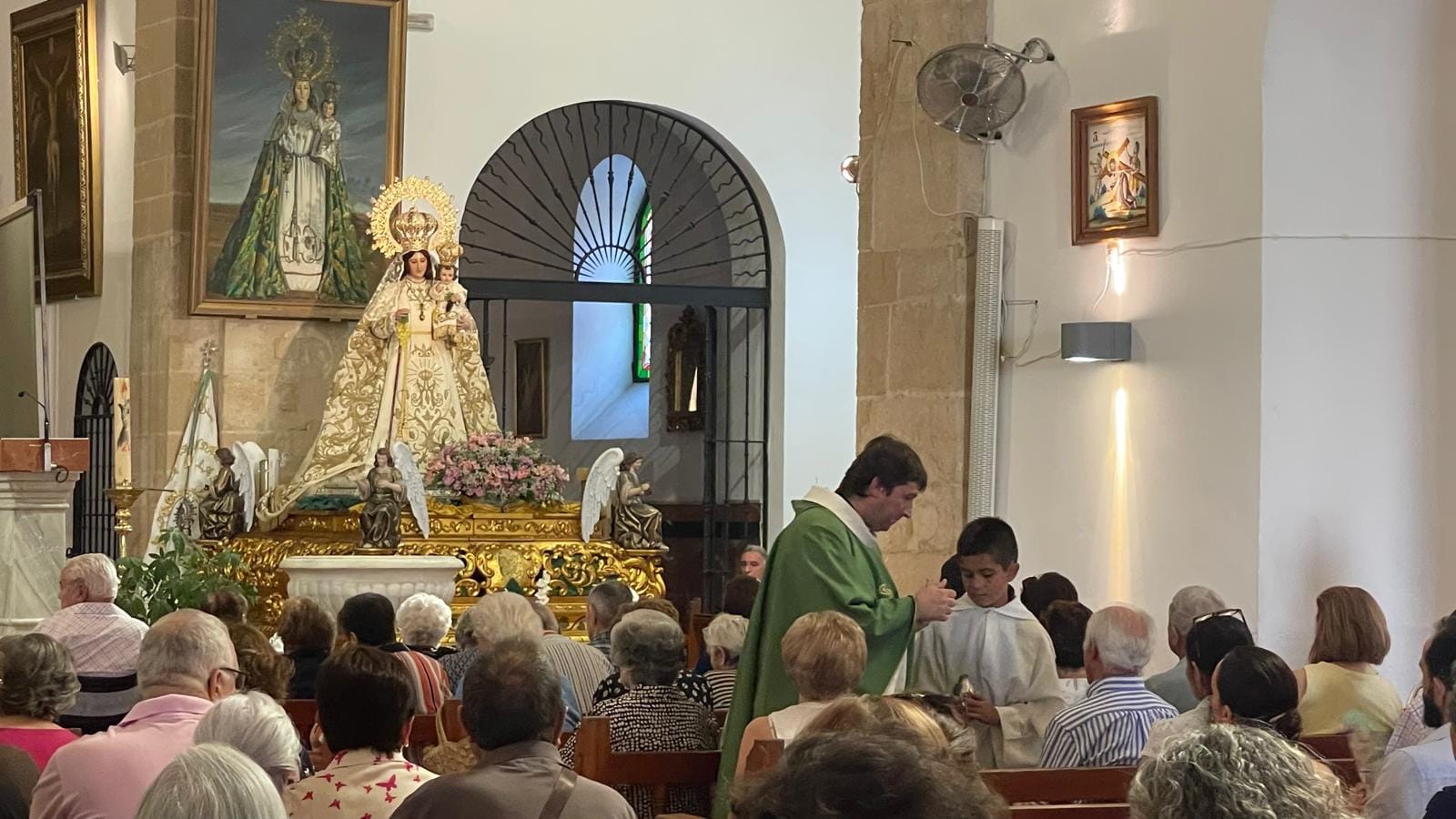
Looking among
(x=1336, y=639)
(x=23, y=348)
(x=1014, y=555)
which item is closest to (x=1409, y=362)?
(x=1336, y=639)

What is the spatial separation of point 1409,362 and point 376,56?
9.39 m

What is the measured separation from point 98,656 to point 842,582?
256cm

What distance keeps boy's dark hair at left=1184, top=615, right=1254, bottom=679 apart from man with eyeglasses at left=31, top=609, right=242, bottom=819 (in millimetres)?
2265

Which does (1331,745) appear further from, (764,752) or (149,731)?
(149,731)

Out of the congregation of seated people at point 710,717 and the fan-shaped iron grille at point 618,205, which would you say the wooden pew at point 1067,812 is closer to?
the congregation of seated people at point 710,717

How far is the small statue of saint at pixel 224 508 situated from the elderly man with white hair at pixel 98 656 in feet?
23.0

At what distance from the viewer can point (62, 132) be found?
16.8 meters

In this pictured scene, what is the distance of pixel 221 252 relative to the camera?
15.2 m

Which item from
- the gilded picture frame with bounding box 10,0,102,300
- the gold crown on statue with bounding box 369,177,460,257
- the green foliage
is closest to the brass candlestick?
A: the green foliage

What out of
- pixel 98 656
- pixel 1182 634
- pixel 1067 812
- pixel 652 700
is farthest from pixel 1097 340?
pixel 1067 812

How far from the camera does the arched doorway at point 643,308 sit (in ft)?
56.7

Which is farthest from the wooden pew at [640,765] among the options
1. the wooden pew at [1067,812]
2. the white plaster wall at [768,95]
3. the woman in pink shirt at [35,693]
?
the white plaster wall at [768,95]

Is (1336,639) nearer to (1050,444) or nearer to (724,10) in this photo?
(1050,444)

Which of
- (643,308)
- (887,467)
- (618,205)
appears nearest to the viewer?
(887,467)
